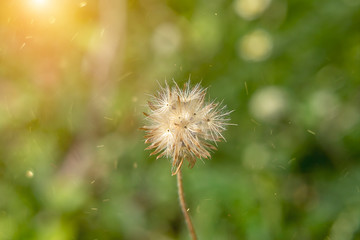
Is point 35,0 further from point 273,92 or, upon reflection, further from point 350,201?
point 350,201

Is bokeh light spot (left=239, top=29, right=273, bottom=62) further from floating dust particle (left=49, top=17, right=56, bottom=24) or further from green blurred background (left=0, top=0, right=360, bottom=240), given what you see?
floating dust particle (left=49, top=17, right=56, bottom=24)

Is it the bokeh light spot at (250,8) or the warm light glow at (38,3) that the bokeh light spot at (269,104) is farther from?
the warm light glow at (38,3)

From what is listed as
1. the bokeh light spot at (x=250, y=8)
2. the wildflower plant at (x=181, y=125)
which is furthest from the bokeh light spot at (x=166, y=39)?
the wildflower plant at (x=181, y=125)

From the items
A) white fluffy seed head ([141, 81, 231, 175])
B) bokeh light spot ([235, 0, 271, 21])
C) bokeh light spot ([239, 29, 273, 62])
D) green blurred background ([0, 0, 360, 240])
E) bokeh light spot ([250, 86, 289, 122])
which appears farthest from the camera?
bokeh light spot ([235, 0, 271, 21])

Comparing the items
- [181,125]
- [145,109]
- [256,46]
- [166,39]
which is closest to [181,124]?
[181,125]

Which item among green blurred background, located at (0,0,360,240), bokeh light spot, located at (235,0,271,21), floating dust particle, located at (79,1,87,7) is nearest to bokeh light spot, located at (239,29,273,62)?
green blurred background, located at (0,0,360,240)

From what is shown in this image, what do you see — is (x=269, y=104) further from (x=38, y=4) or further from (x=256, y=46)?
(x=38, y=4)
